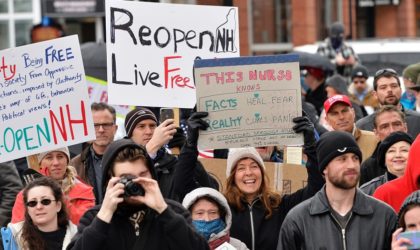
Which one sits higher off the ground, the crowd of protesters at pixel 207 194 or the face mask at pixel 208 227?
the crowd of protesters at pixel 207 194

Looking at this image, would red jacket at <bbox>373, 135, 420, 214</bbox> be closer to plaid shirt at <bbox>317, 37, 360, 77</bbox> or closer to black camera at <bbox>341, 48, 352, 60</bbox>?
plaid shirt at <bbox>317, 37, 360, 77</bbox>

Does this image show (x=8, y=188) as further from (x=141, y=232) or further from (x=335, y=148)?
(x=141, y=232)

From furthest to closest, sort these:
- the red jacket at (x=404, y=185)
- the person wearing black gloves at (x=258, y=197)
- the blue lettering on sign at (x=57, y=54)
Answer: the blue lettering on sign at (x=57, y=54) → the person wearing black gloves at (x=258, y=197) → the red jacket at (x=404, y=185)

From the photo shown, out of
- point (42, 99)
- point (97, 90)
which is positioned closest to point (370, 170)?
point (42, 99)

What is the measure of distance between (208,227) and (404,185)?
1157mm

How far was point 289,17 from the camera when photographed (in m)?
31.4

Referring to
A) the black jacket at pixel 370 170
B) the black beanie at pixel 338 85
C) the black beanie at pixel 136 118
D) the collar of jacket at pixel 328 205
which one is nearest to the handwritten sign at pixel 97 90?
the black beanie at pixel 338 85

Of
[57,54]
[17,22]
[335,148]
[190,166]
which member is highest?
[17,22]

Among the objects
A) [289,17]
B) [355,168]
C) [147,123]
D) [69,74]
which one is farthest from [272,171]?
[289,17]

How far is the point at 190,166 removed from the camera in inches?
317

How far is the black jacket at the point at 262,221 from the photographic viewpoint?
7.85m

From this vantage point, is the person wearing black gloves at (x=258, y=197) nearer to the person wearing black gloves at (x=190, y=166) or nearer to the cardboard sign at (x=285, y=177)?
the person wearing black gloves at (x=190, y=166)

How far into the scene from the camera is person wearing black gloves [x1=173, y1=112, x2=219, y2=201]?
26.0 ft

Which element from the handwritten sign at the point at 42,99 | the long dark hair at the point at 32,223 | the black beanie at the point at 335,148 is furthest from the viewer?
the handwritten sign at the point at 42,99
